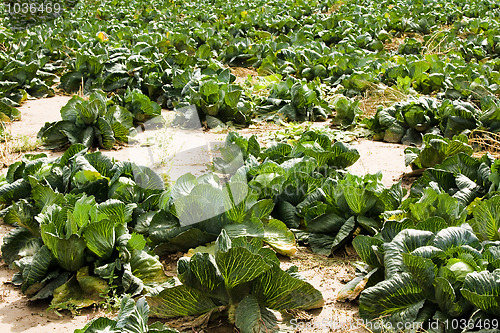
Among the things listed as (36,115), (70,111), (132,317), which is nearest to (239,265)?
(132,317)

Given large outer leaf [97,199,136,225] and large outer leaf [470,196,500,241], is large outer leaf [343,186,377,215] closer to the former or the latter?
large outer leaf [470,196,500,241]

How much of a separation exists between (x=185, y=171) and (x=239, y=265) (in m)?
2.49

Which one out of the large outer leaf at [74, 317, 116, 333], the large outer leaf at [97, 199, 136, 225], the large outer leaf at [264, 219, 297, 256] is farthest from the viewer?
the large outer leaf at [264, 219, 297, 256]

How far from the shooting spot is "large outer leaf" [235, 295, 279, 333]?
9.03 feet

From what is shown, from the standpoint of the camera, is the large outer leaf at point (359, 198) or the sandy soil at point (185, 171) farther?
the large outer leaf at point (359, 198)

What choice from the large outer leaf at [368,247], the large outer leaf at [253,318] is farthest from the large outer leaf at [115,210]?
the large outer leaf at [368,247]

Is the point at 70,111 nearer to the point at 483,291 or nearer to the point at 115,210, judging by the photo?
the point at 115,210

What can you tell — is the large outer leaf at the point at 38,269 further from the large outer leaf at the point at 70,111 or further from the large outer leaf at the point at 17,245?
the large outer leaf at the point at 70,111

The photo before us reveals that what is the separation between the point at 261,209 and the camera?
369 centimetres

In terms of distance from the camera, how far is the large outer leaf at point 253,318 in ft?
9.03

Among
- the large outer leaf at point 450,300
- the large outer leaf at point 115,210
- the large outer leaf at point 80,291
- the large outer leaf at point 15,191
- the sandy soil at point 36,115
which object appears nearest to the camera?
the large outer leaf at point 450,300

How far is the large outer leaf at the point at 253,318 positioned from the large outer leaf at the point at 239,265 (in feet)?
0.40

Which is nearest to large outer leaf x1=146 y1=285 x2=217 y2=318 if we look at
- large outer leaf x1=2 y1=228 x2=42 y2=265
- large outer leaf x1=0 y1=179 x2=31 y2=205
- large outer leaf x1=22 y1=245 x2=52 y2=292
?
large outer leaf x1=22 y1=245 x2=52 y2=292

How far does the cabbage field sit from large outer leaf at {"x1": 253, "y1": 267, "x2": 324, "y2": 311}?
0.01 metres
